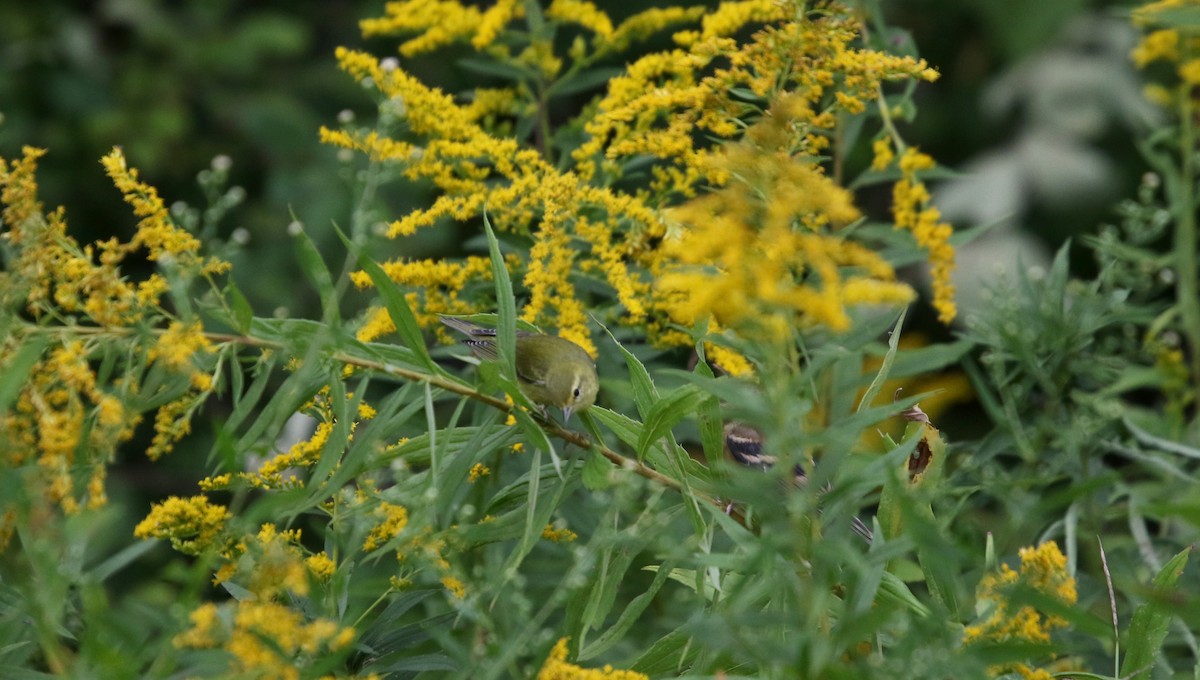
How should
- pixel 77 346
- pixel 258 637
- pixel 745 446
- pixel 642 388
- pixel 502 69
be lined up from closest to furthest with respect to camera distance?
pixel 258 637 → pixel 77 346 → pixel 642 388 → pixel 745 446 → pixel 502 69

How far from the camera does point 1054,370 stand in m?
1.58

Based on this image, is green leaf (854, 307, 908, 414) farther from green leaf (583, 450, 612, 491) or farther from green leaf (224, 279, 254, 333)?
green leaf (224, 279, 254, 333)

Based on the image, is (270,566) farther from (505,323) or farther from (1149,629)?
(1149,629)

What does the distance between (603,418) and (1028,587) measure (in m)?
0.40

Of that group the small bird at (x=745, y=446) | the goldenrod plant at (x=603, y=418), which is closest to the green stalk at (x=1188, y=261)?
the goldenrod plant at (x=603, y=418)

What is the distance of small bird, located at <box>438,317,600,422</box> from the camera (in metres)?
1.14

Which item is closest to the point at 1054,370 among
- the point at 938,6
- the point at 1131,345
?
the point at 1131,345

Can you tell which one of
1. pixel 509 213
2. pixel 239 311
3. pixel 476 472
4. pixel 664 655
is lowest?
pixel 664 655

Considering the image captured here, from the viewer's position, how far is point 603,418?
1125 millimetres

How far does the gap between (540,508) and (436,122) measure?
57 cm

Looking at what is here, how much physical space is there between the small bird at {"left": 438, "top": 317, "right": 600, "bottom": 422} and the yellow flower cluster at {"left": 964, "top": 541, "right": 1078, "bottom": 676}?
1.20 feet

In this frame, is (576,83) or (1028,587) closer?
(1028,587)

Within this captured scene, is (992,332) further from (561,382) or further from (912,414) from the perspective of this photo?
(561,382)

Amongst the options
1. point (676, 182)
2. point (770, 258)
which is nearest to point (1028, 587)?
point (770, 258)
